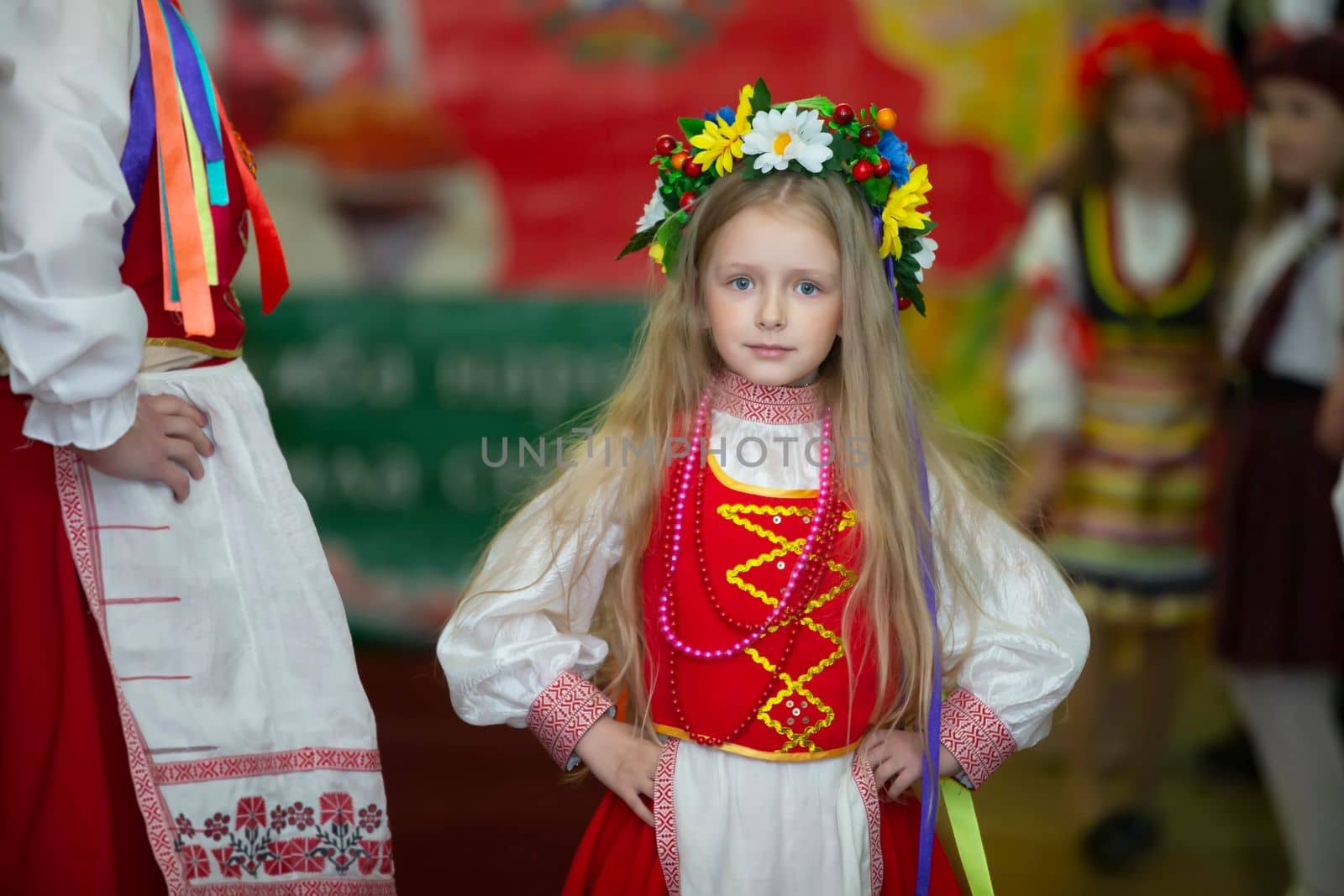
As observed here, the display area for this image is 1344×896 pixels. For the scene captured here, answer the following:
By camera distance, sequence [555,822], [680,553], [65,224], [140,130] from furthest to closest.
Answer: [555,822] < [680,553] < [140,130] < [65,224]

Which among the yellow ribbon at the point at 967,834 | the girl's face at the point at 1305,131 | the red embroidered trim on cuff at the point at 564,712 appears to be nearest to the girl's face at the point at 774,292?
the red embroidered trim on cuff at the point at 564,712

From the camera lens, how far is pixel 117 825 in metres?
1.61

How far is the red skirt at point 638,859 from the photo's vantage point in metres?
1.68

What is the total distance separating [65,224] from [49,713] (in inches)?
21.5

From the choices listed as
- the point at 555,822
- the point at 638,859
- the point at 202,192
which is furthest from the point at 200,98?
the point at 555,822

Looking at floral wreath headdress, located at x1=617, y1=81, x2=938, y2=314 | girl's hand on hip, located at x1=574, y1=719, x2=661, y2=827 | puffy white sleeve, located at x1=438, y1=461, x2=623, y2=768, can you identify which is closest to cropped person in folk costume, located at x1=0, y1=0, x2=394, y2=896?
puffy white sleeve, located at x1=438, y1=461, x2=623, y2=768

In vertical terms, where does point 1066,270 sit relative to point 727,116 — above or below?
below

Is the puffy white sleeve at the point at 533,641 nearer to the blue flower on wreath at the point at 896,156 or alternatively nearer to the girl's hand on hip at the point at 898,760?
the girl's hand on hip at the point at 898,760

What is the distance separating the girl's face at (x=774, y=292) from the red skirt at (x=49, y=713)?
2.61 feet

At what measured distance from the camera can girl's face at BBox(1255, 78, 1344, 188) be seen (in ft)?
8.66

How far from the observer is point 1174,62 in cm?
296

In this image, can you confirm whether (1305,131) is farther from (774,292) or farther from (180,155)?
(180,155)

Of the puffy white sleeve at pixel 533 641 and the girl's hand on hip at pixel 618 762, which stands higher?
the puffy white sleeve at pixel 533 641

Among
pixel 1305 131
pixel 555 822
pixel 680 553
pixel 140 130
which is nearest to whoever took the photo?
pixel 140 130
